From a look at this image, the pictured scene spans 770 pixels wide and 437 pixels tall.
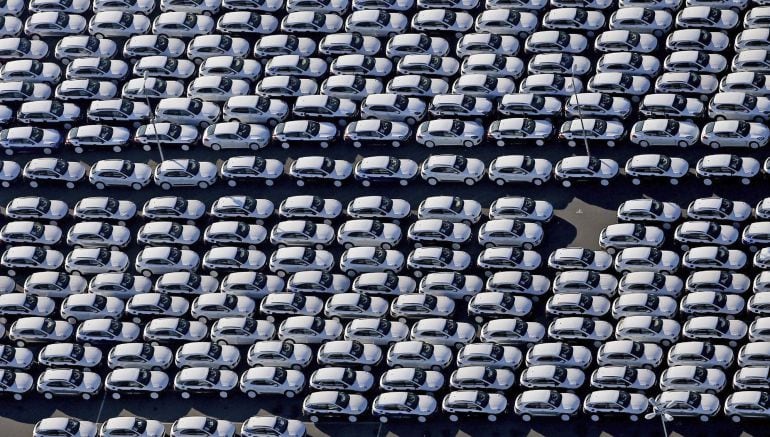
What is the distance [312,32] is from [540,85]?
15476mm

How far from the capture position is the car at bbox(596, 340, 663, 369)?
384 feet

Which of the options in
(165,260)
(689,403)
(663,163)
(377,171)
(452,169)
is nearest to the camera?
(689,403)

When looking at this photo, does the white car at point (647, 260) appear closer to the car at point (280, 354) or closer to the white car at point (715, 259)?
the white car at point (715, 259)

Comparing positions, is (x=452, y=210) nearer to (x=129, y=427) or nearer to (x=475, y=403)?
(x=475, y=403)

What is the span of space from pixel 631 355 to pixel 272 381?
19391 mm

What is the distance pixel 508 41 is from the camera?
132750mm

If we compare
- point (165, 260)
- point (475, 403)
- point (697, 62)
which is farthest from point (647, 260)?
point (165, 260)

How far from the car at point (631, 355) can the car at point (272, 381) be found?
54.1 ft

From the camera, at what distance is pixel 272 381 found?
11875 cm

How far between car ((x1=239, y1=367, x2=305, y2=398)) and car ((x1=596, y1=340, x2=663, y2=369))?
54.1ft

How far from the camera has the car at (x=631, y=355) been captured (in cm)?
11712

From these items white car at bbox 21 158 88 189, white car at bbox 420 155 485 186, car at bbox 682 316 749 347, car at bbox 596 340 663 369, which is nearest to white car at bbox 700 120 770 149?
car at bbox 682 316 749 347

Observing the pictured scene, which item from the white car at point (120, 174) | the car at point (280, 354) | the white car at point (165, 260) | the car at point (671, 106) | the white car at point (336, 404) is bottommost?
the white car at point (336, 404)

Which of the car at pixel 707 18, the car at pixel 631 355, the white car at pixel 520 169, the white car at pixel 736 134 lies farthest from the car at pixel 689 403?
the car at pixel 707 18
